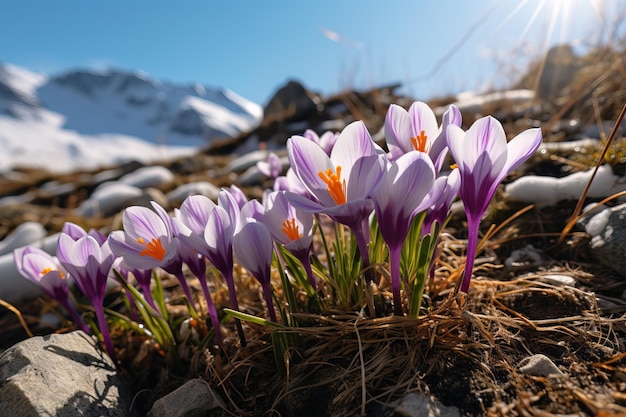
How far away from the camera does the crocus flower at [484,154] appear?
913 mm

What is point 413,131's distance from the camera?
3.80 feet

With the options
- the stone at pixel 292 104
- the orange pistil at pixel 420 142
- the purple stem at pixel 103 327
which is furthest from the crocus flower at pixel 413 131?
the stone at pixel 292 104

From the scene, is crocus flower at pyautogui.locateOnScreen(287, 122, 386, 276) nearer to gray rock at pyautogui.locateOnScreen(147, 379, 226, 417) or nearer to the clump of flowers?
the clump of flowers

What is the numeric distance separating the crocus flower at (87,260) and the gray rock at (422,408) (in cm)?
95

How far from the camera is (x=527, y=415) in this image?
82cm

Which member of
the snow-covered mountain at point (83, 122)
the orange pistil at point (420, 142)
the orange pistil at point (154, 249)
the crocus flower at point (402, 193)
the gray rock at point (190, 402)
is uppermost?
the snow-covered mountain at point (83, 122)

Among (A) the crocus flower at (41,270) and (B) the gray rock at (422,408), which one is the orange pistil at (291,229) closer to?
(B) the gray rock at (422,408)

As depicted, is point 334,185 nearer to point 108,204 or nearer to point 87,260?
point 87,260

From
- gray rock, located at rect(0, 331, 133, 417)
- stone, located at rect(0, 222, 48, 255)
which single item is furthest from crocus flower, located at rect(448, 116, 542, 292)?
stone, located at rect(0, 222, 48, 255)

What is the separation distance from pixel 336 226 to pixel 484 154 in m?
0.57

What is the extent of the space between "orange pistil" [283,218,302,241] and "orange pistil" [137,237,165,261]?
362 mm

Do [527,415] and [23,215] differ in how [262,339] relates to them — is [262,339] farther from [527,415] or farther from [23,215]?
[23,215]

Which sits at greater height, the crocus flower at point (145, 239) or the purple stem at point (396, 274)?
the crocus flower at point (145, 239)

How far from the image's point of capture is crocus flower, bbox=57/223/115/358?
3.95 ft
